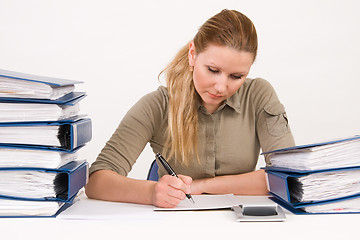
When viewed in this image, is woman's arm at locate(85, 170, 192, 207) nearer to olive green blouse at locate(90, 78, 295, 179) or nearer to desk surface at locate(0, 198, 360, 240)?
desk surface at locate(0, 198, 360, 240)

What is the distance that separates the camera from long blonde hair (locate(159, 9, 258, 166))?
4.83 feet

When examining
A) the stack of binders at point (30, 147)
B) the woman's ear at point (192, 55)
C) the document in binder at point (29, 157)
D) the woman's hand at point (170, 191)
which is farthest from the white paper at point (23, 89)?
the woman's ear at point (192, 55)

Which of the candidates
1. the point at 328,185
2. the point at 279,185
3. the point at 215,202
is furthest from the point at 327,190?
the point at 215,202

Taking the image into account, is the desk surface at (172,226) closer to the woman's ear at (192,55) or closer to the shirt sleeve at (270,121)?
the shirt sleeve at (270,121)

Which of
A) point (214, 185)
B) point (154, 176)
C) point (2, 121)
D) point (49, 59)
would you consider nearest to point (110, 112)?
point (49, 59)

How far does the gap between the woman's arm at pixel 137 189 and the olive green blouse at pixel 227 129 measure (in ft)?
0.74

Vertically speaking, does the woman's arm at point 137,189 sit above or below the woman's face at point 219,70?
below

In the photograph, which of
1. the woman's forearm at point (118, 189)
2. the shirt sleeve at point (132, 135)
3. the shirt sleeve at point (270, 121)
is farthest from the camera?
the shirt sleeve at point (270, 121)

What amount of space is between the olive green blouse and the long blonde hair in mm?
37

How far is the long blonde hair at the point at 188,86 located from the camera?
1.47 meters

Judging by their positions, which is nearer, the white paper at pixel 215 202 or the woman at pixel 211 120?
the white paper at pixel 215 202

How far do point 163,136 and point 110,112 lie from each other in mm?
1829

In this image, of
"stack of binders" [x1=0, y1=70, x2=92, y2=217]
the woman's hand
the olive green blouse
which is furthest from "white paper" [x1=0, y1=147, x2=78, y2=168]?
the olive green blouse

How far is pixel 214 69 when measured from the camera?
4.62 ft
